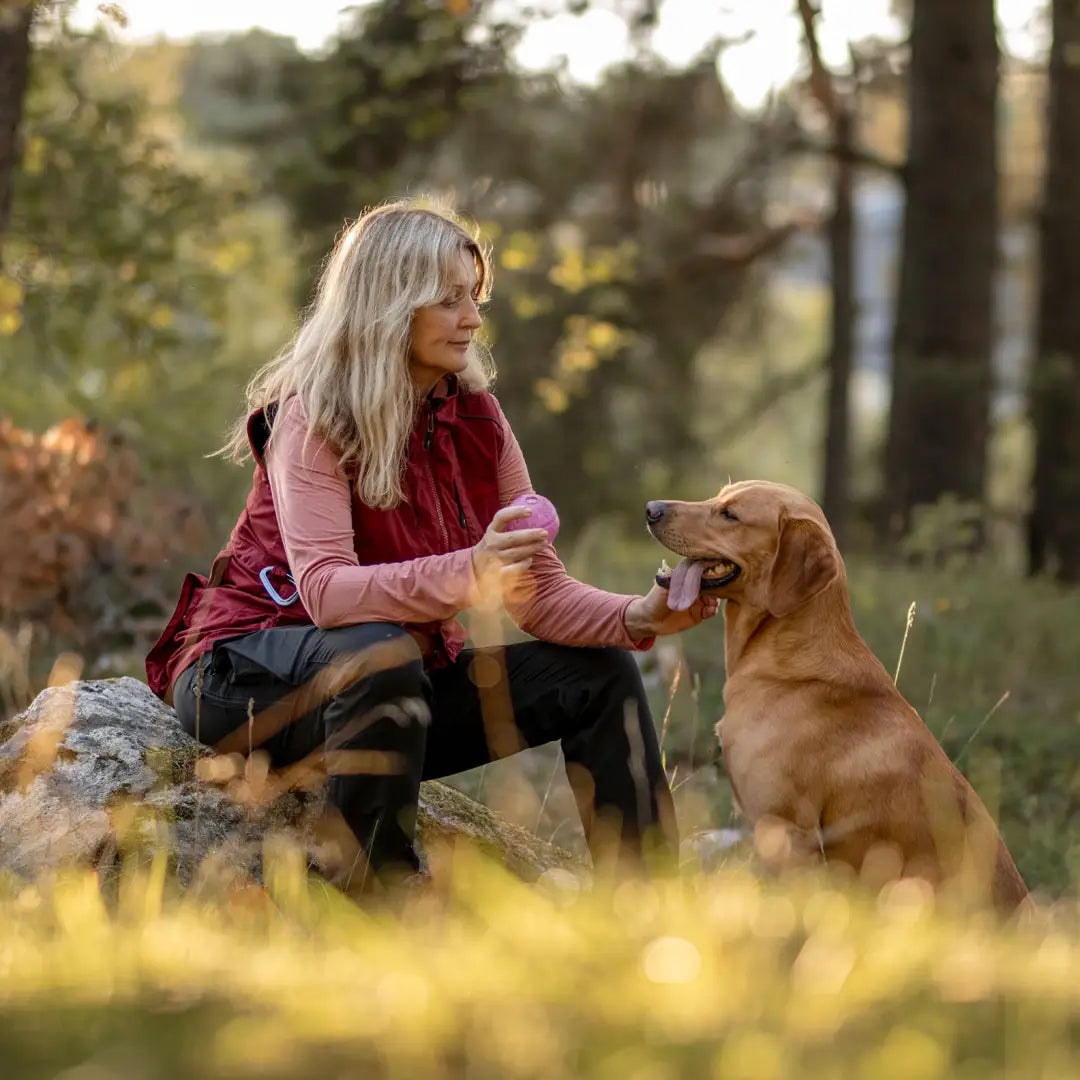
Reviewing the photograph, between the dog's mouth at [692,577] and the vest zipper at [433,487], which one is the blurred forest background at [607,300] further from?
Answer: the vest zipper at [433,487]

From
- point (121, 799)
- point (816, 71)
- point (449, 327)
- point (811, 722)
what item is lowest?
point (121, 799)

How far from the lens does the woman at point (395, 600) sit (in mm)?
3834

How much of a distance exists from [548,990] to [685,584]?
2.01 metres

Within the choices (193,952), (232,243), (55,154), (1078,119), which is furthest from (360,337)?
(1078,119)

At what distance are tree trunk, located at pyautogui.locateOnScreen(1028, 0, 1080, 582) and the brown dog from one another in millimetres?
8306

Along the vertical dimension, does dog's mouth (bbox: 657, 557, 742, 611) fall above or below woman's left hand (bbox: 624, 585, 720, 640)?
above

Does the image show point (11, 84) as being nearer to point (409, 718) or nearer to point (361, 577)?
point (361, 577)

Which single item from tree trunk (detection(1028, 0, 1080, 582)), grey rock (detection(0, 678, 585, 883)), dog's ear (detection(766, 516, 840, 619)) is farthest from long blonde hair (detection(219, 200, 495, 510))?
tree trunk (detection(1028, 0, 1080, 582))

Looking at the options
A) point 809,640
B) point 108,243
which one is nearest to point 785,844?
point 809,640

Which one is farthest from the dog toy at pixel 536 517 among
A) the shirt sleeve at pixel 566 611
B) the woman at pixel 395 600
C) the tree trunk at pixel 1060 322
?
the tree trunk at pixel 1060 322

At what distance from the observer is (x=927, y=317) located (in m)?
11.4

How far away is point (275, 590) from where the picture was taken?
13.7 ft

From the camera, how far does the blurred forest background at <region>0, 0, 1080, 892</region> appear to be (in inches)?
303

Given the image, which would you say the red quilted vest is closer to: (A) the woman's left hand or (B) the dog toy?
(B) the dog toy
